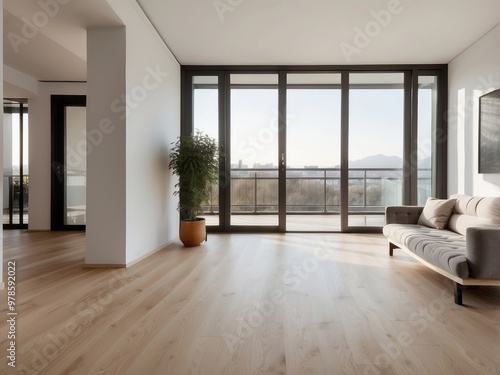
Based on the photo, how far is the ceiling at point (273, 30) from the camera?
11.4 feet

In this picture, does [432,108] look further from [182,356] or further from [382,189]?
[182,356]

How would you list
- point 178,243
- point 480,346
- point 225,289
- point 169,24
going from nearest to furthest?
point 480,346
point 225,289
point 169,24
point 178,243

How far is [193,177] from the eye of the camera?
4359 millimetres

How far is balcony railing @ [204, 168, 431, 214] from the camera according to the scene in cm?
548

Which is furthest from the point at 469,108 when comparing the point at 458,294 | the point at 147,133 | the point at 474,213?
the point at 147,133

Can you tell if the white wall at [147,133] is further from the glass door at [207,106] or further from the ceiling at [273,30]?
the glass door at [207,106]

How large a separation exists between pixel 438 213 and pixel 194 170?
299 centimetres

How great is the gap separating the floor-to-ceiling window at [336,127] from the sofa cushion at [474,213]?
5.37 feet

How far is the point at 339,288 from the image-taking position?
266 cm

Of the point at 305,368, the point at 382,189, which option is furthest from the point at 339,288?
the point at 382,189

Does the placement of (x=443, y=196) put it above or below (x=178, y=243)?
above

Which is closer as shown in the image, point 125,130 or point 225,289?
point 225,289

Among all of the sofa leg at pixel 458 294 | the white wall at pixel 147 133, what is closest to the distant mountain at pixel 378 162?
the white wall at pixel 147 133

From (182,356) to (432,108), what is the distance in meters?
5.44
